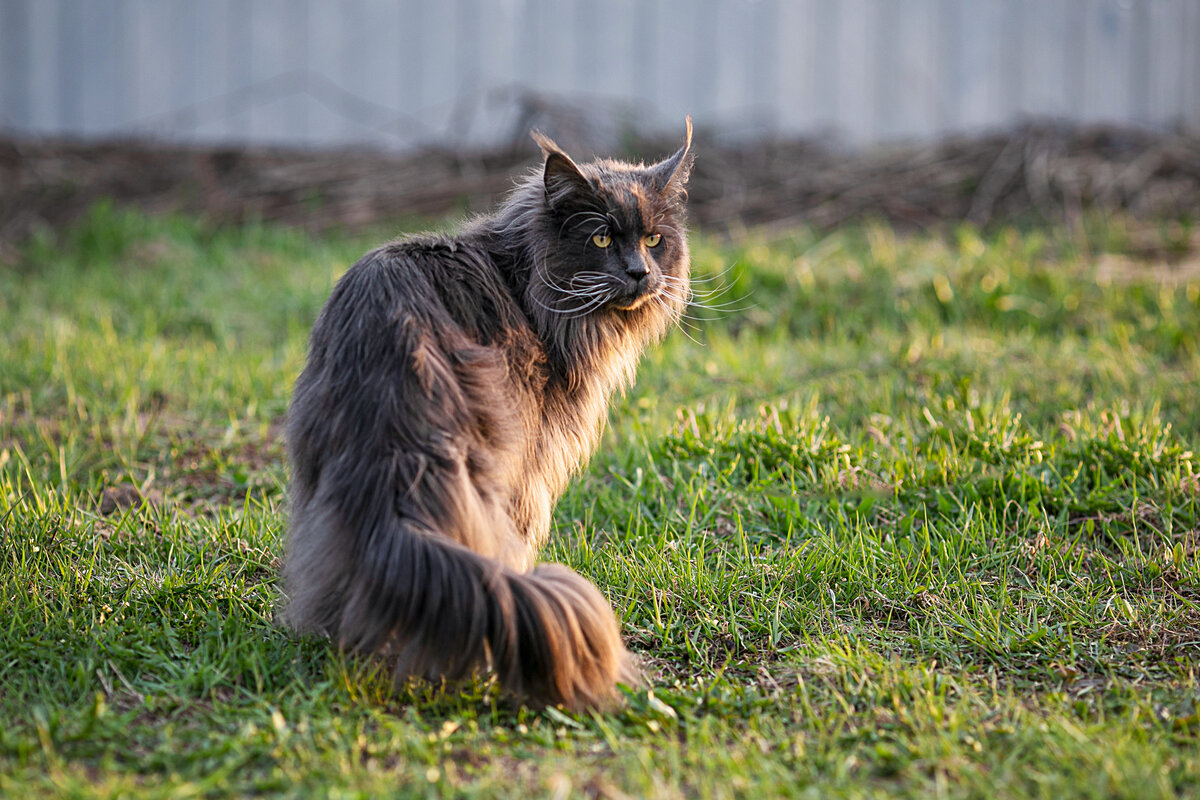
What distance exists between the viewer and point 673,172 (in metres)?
3.31

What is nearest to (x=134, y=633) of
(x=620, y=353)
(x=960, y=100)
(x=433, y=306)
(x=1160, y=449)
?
(x=433, y=306)

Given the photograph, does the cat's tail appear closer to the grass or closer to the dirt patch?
the grass

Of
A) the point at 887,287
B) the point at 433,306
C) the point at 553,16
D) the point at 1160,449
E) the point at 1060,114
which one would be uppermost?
the point at 553,16

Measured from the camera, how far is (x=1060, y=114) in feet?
31.2

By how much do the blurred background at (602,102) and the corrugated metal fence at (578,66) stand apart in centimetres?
2

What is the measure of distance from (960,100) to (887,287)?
170 inches

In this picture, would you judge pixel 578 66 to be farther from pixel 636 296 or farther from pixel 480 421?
pixel 480 421

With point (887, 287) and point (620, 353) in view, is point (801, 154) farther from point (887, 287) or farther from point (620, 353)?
point (620, 353)

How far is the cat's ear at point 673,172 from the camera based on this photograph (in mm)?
3303

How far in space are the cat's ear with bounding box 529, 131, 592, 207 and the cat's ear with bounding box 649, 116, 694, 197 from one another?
1.13ft

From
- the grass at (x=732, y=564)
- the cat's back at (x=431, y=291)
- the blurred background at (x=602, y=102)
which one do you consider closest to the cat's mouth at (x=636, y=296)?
the cat's back at (x=431, y=291)

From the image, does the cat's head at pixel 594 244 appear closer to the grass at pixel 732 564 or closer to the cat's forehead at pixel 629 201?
the cat's forehead at pixel 629 201

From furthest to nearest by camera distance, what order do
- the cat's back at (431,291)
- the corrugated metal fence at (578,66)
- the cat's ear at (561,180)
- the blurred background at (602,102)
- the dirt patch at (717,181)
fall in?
1. the corrugated metal fence at (578,66)
2. the blurred background at (602,102)
3. the dirt patch at (717,181)
4. the cat's ear at (561,180)
5. the cat's back at (431,291)

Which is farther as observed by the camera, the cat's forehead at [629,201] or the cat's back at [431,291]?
the cat's forehead at [629,201]
